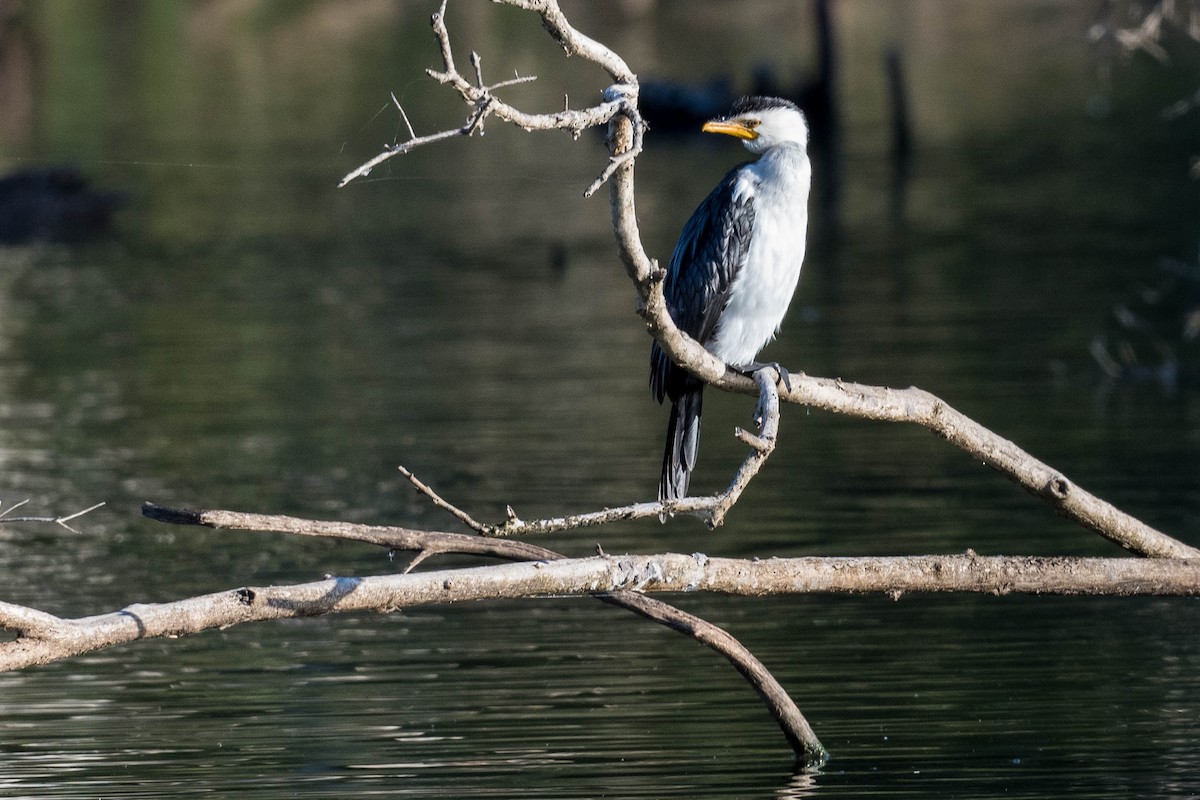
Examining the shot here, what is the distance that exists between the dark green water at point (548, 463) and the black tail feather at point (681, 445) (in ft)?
2.57

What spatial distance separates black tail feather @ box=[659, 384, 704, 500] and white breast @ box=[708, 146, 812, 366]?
0.39m

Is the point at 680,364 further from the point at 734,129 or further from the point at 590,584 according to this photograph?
the point at 734,129

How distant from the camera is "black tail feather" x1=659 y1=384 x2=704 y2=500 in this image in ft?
20.0

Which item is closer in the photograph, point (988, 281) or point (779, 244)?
point (779, 244)

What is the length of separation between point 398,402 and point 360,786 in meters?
6.86

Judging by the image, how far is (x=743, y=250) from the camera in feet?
20.9

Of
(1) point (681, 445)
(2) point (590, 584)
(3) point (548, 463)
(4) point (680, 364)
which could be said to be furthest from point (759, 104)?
(3) point (548, 463)

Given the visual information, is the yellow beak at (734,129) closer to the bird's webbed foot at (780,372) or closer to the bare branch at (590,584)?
the bird's webbed foot at (780,372)

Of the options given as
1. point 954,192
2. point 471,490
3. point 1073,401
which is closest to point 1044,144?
point 954,192

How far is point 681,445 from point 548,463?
14.4ft

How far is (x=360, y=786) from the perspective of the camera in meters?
5.79

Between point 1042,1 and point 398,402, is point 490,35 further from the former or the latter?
point 398,402

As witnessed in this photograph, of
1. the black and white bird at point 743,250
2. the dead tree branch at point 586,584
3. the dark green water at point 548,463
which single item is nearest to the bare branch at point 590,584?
the dead tree branch at point 586,584

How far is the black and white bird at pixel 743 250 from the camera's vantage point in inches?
249
